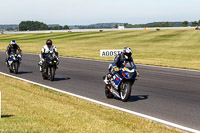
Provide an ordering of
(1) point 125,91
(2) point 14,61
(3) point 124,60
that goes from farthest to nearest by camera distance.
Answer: (2) point 14,61 < (1) point 125,91 < (3) point 124,60

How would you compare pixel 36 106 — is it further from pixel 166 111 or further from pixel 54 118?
pixel 166 111

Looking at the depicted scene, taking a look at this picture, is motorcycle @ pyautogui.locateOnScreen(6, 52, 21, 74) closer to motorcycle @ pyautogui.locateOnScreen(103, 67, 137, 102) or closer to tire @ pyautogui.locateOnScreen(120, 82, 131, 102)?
motorcycle @ pyautogui.locateOnScreen(103, 67, 137, 102)

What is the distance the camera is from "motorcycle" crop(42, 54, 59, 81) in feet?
50.6

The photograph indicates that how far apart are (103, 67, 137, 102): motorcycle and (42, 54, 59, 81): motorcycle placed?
4.79 m

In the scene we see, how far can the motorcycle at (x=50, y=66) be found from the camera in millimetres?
15438

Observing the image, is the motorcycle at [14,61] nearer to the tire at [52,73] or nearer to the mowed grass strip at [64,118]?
the tire at [52,73]

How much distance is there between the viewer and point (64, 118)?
7.68 metres

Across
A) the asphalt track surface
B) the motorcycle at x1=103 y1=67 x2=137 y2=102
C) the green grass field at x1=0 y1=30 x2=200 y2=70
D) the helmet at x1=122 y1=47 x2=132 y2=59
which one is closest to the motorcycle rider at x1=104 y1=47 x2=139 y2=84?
the helmet at x1=122 y1=47 x2=132 y2=59

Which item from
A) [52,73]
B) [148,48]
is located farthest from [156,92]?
[148,48]

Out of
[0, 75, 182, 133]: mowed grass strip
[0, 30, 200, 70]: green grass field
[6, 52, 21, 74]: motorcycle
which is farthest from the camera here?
[0, 30, 200, 70]: green grass field

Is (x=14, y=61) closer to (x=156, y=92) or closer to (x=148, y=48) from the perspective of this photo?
(x=156, y=92)

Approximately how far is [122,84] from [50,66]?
231 inches

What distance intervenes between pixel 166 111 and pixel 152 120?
1165mm

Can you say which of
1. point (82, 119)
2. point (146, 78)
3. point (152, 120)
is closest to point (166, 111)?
point (152, 120)
